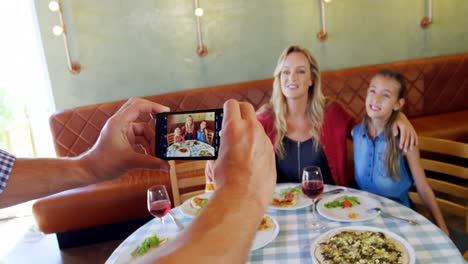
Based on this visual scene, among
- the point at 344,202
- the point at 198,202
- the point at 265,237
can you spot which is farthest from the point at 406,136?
the point at 198,202

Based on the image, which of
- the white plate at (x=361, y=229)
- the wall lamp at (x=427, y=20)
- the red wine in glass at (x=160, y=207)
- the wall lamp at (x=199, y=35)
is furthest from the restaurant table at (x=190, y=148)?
the wall lamp at (x=427, y=20)

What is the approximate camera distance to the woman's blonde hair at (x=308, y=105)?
232 centimetres

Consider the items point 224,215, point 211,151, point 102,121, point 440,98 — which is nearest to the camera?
point 224,215

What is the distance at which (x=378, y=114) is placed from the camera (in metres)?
2.06

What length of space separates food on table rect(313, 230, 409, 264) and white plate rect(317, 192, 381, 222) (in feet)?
0.50

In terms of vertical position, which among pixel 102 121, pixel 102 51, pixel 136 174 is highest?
pixel 102 51

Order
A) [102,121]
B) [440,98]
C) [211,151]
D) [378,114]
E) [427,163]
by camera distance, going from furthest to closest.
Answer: [440,98] < [102,121] < [427,163] < [378,114] < [211,151]

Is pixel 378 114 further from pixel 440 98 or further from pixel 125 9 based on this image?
pixel 125 9

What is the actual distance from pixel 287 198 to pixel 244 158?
118 centimetres

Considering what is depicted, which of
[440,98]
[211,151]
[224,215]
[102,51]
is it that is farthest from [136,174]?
[440,98]

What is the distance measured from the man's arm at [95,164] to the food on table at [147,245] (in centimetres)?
32

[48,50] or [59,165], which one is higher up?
[48,50]

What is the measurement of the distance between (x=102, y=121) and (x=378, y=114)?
2289 mm

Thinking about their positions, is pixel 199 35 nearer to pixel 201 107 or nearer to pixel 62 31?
pixel 201 107
